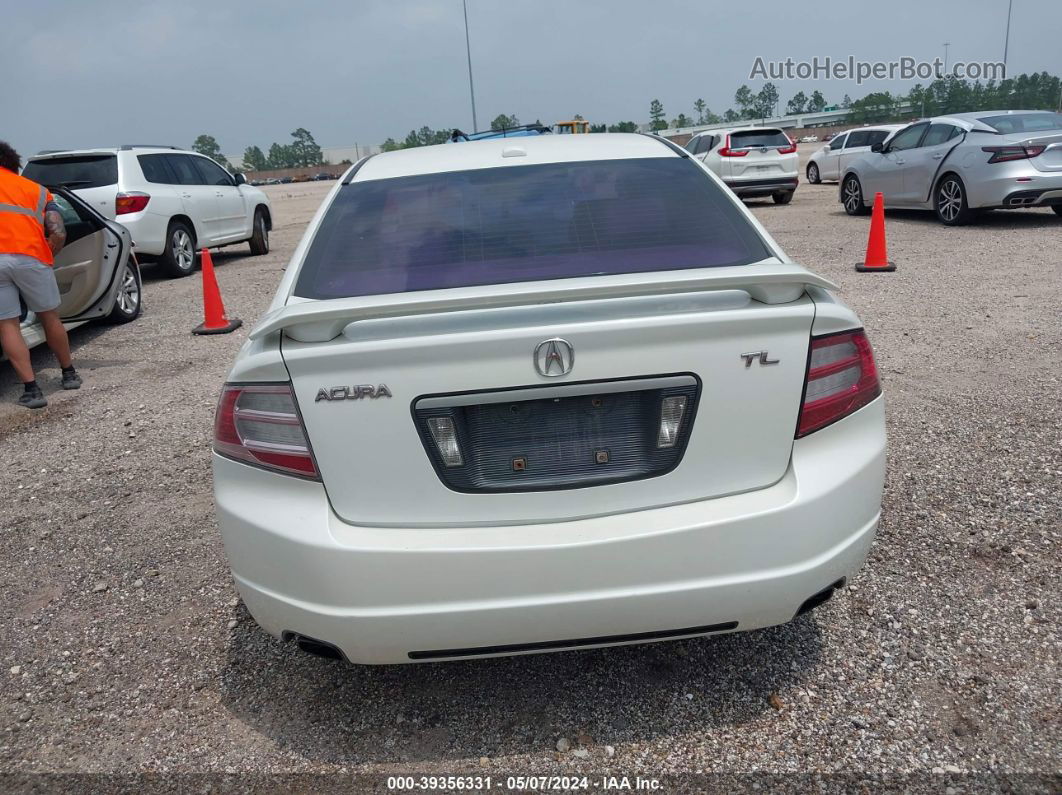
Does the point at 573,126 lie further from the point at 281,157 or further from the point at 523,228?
the point at 281,157

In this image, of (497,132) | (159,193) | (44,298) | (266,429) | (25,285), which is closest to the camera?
(266,429)

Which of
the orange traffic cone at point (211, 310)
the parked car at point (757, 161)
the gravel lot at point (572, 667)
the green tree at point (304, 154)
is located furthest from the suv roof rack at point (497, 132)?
the green tree at point (304, 154)

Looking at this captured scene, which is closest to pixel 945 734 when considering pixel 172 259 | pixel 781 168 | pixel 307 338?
pixel 307 338

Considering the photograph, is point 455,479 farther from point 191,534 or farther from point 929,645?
point 191,534

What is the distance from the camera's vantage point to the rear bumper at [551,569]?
216cm

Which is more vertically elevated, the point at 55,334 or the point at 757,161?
the point at 757,161

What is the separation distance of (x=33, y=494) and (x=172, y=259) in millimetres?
7885

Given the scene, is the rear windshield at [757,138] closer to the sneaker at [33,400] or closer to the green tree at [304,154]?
the sneaker at [33,400]

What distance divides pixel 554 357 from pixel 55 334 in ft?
18.7

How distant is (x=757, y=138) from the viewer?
58.7 feet

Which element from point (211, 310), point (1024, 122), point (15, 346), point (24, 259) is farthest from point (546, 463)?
point (1024, 122)

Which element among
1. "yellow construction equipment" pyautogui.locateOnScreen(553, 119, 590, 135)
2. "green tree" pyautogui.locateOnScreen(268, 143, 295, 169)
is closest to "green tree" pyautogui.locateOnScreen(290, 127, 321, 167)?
"green tree" pyautogui.locateOnScreen(268, 143, 295, 169)

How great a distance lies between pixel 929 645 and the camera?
281cm

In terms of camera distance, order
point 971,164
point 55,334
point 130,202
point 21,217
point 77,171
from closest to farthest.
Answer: point 21,217 < point 55,334 < point 130,202 < point 77,171 < point 971,164
